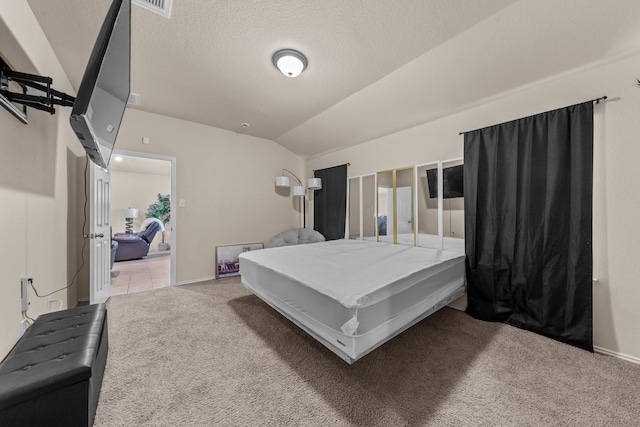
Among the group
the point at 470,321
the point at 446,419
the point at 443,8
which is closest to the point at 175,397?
the point at 446,419

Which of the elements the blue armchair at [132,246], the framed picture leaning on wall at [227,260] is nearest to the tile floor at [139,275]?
the blue armchair at [132,246]

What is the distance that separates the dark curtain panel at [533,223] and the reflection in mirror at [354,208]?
183 cm

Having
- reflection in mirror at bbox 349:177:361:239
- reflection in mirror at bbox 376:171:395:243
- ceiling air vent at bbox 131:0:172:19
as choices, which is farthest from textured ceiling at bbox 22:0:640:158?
reflection in mirror at bbox 349:177:361:239

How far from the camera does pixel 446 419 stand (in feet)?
4.39

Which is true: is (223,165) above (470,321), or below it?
above

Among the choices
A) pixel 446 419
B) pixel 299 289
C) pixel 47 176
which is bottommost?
pixel 446 419

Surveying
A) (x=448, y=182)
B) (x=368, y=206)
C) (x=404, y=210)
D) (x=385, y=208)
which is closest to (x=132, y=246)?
(x=368, y=206)

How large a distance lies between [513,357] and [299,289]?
1.82 metres

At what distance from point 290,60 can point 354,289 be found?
205cm

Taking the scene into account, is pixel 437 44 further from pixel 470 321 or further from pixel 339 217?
pixel 339 217

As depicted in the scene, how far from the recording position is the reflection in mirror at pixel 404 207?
3498 millimetres

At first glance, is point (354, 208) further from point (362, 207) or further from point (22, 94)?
point (22, 94)

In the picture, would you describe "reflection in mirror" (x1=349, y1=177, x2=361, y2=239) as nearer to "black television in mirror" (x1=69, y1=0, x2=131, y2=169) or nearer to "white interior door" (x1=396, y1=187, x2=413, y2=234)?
"white interior door" (x1=396, y1=187, x2=413, y2=234)

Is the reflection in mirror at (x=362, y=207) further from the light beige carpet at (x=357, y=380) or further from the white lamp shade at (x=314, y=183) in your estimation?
the light beige carpet at (x=357, y=380)
